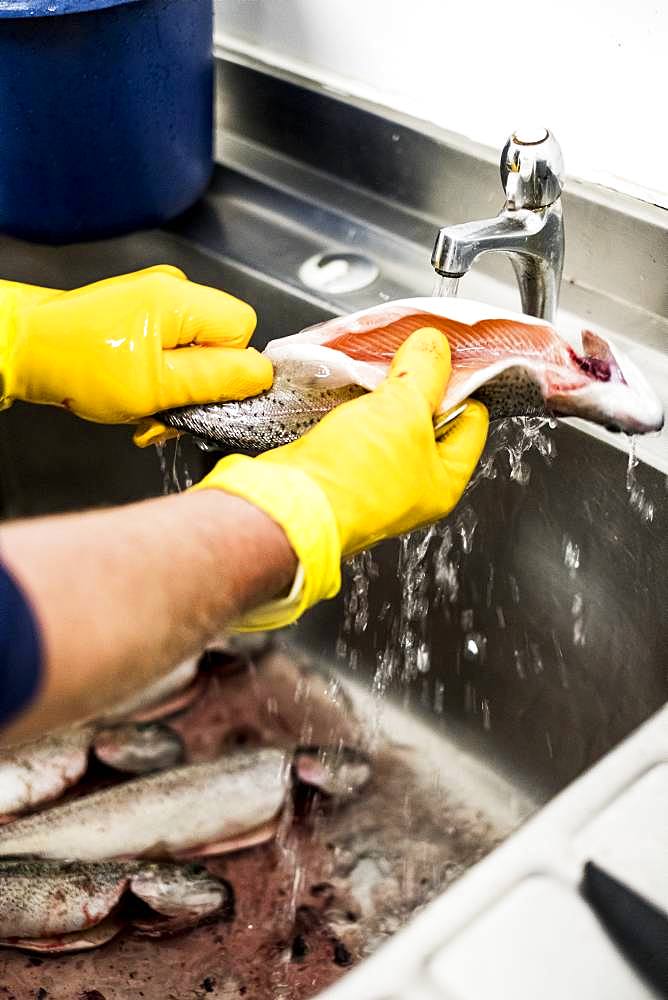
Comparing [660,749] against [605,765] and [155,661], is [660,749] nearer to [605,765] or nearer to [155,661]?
[605,765]

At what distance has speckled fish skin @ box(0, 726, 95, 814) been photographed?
124 cm

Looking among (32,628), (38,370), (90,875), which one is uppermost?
(32,628)

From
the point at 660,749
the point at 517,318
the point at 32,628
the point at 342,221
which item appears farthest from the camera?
the point at 342,221

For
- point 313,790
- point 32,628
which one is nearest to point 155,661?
point 32,628

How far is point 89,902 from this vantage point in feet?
3.58

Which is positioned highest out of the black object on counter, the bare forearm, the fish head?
the fish head

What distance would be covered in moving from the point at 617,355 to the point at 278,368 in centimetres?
32

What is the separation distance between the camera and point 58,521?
62 cm

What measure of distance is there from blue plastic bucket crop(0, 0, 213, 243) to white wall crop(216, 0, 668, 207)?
0.19 meters

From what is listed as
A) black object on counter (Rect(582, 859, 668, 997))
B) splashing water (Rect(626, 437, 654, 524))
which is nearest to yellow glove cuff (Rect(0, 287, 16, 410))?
splashing water (Rect(626, 437, 654, 524))

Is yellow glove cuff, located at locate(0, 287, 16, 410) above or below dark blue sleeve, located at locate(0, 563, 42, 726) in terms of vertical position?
below

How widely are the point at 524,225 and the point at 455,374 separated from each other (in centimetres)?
Answer: 15

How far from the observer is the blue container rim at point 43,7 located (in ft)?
3.38

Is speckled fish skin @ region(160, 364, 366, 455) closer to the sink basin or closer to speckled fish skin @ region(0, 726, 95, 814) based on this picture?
the sink basin
